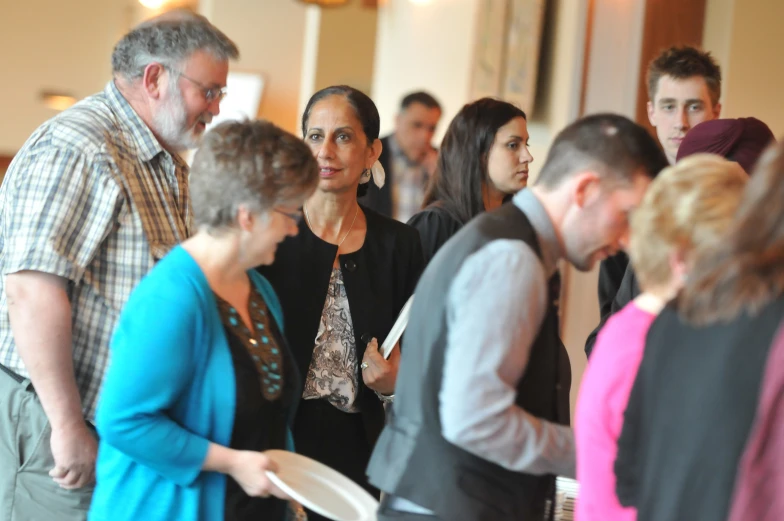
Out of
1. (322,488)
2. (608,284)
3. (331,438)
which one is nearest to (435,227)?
(608,284)

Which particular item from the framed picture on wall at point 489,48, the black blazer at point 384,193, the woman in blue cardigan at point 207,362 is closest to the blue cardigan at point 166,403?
the woman in blue cardigan at point 207,362

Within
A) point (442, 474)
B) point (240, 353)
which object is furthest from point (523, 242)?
point (240, 353)

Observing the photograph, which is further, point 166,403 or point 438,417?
point 166,403

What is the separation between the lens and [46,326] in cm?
204

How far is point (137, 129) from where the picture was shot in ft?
7.48

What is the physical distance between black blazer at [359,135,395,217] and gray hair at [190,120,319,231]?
314cm

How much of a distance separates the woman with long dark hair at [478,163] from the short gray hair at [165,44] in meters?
0.87

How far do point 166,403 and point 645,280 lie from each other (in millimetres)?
851

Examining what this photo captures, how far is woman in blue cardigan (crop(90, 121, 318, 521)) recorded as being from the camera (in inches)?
68.8

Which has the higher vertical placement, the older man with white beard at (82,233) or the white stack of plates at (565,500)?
the older man with white beard at (82,233)

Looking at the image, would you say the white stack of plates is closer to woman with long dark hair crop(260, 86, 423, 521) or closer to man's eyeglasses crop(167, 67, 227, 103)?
woman with long dark hair crop(260, 86, 423, 521)

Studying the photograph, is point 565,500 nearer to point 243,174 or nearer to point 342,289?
point 342,289

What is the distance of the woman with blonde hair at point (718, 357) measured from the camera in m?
1.30

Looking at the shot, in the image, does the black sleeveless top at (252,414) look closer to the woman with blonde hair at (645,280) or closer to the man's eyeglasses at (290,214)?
the man's eyeglasses at (290,214)
